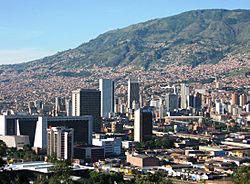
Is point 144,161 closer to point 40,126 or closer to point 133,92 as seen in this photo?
point 40,126

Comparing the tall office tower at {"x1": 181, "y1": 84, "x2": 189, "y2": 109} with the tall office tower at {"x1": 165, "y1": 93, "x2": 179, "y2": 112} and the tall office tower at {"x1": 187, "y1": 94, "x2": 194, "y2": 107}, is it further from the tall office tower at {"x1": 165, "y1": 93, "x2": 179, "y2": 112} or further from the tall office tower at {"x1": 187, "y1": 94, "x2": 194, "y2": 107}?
the tall office tower at {"x1": 165, "y1": 93, "x2": 179, "y2": 112}

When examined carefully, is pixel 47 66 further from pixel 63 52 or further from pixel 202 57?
pixel 202 57

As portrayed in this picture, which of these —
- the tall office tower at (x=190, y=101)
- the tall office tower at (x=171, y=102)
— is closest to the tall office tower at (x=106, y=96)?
the tall office tower at (x=171, y=102)

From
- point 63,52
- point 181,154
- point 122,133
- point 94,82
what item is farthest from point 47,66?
point 181,154

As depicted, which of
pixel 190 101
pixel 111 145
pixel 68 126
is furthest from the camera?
pixel 190 101

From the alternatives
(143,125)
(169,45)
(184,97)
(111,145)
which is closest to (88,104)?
(143,125)

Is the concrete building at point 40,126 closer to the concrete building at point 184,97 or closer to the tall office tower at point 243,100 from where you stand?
the concrete building at point 184,97
